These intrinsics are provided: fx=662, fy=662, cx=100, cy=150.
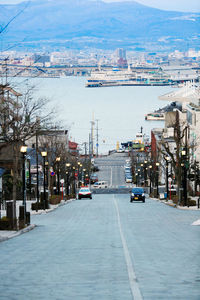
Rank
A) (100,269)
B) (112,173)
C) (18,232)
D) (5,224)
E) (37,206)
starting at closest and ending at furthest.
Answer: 1. (100,269)
2. (18,232)
3. (5,224)
4. (37,206)
5. (112,173)

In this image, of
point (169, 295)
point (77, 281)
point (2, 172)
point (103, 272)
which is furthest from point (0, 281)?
point (2, 172)

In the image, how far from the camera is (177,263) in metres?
14.8

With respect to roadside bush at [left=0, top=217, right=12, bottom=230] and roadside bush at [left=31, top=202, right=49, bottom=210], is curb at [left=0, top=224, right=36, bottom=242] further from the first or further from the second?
roadside bush at [left=31, top=202, right=49, bottom=210]

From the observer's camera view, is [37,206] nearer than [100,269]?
No

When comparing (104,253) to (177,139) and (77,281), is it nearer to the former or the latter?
(77,281)

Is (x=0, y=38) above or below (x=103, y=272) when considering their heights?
above

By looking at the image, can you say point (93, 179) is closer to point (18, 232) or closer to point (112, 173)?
point (112, 173)

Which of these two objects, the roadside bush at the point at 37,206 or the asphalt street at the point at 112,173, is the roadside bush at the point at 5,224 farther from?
the asphalt street at the point at 112,173

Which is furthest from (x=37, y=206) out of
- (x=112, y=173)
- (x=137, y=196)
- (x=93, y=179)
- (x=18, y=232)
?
(x=112, y=173)

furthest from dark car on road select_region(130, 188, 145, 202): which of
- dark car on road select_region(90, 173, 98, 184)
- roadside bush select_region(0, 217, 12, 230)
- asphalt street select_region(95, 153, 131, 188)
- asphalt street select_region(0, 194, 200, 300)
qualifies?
dark car on road select_region(90, 173, 98, 184)

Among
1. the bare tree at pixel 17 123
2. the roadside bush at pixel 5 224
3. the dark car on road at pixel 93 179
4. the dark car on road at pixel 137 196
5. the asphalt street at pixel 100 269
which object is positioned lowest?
the asphalt street at pixel 100 269

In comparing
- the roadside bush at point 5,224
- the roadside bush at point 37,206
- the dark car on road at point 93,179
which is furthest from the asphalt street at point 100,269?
the dark car on road at point 93,179

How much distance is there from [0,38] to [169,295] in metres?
11.6

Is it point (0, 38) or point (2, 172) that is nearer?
point (0, 38)
